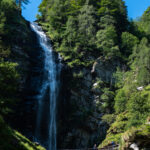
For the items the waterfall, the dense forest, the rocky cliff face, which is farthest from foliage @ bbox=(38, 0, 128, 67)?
the waterfall

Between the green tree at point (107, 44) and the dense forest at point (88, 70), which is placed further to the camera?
the green tree at point (107, 44)

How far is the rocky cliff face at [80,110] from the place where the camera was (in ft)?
95.4

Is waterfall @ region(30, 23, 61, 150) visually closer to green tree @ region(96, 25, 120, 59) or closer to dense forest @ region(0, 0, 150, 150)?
dense forest @ region(0, 0, 150, 150)

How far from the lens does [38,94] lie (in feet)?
94.6

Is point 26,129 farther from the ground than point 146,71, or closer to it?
closer to it

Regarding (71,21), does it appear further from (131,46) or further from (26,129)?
(26,129)

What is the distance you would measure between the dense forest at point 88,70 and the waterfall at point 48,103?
146cm

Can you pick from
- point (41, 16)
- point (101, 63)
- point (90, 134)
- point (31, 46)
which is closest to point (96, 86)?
point (101, 63)

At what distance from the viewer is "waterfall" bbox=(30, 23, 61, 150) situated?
26547mm

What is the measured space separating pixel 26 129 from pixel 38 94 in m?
5.55

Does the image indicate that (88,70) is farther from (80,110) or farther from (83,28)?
(83,28)

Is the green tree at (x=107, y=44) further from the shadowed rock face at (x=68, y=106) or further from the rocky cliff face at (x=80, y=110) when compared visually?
the shadowed rock face at (x=68, y=106)

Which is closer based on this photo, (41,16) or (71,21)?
(71,21)

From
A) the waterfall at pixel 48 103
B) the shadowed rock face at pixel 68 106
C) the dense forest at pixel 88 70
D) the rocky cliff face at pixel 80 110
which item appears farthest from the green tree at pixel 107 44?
the waterfall at pixel 48 103
